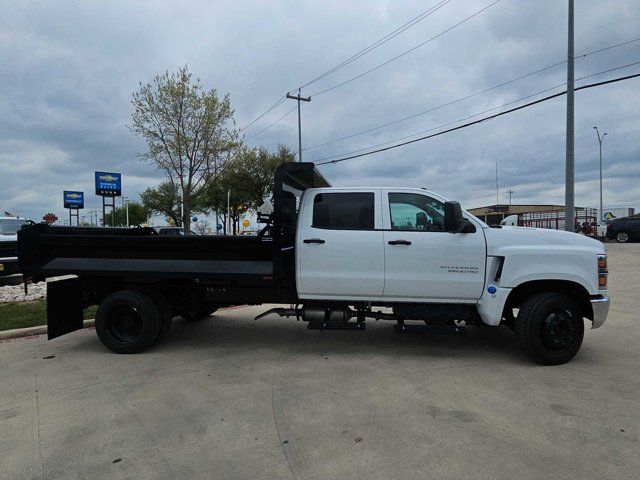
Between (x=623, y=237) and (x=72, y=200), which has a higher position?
(x=72, y=200)

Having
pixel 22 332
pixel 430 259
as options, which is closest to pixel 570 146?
pixel 430 259

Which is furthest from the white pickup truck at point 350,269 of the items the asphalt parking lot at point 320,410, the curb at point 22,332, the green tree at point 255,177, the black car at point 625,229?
the green tree at point 255,177

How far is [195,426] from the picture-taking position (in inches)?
139

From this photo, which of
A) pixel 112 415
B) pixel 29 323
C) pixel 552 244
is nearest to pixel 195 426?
pixel 112 415

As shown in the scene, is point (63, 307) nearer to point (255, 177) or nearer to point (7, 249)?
point (7, 249)

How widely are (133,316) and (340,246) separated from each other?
289 cm

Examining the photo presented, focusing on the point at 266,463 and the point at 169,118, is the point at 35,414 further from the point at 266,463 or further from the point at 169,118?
the point at 169,118

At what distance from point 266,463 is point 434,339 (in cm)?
372

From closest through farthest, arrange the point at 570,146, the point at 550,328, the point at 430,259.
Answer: the point at 550,328, the point at 430,259, the point at 570,146

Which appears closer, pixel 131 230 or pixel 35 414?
pixel 35 414

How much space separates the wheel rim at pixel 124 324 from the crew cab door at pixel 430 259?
3260 mm

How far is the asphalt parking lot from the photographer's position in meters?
2.97

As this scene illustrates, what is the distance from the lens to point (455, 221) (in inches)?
193

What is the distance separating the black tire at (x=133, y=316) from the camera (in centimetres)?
550
